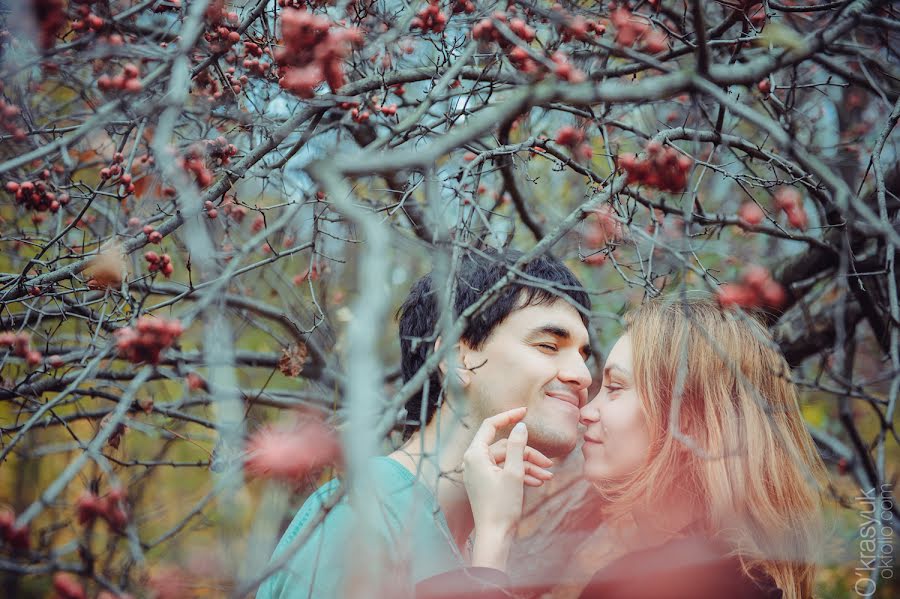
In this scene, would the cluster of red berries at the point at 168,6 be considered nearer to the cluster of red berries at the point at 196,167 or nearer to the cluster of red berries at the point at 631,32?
the cluster of red berries at the point at 196,167

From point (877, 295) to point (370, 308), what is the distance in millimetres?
2766

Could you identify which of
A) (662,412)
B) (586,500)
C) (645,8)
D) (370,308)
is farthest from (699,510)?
(645,8)

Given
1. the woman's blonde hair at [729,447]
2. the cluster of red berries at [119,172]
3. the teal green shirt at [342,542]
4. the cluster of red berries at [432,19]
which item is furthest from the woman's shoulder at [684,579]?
the cluster of red berries at [119,172]

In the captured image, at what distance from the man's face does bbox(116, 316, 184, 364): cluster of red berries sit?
1151mm

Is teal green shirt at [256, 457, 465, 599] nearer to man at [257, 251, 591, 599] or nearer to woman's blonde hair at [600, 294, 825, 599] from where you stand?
man at [257, 251, 591, 599]

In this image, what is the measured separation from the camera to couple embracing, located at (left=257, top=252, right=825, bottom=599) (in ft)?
7.22

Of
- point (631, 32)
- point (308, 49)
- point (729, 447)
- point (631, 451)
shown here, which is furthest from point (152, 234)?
point (729, 447)

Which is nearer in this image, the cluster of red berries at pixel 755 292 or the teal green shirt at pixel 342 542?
→ the cluster of red berries at pixel 755 292

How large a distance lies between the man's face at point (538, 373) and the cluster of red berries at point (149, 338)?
3.77 feet

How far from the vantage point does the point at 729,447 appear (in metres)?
2.51

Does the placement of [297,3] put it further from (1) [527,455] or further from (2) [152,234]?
(1) [527,455]

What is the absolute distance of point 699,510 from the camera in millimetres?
2516

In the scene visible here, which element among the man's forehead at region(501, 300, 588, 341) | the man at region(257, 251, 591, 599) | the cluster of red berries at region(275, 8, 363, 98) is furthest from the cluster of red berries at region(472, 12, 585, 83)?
the man's forehead at region(501, 300, 588, 341)

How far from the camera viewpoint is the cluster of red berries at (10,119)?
232 centimetres
